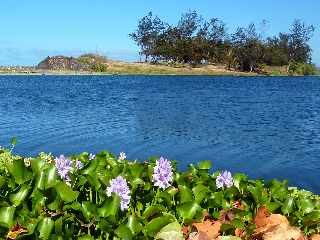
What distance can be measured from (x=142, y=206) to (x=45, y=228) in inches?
53.6

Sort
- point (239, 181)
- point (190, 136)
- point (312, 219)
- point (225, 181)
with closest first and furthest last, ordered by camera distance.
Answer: point (312, 219) < point (225, 181) < point (239, 181) < point (190, 136)

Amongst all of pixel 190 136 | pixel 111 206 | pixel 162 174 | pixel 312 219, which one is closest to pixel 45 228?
pixel 111 206

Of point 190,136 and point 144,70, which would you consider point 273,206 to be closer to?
point 190,136

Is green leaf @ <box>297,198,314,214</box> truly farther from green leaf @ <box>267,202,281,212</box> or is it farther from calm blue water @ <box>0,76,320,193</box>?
calm blue water @ <box>0,76,320,193</box>

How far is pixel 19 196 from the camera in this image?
5332 millimetres

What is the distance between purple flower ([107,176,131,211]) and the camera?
498cm

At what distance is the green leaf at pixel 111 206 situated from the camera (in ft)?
16.2

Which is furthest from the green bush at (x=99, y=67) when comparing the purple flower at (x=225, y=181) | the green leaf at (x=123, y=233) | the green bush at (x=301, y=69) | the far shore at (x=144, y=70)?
the green leaf at (x=123, y=233)

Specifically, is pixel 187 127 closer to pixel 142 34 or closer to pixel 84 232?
pixel 84 232

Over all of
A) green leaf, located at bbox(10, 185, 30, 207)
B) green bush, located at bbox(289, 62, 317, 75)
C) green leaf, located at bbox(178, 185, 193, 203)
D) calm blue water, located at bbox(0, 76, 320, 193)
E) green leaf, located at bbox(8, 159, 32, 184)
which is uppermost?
green leaf, located at bbox(8, 159, 32, 184)

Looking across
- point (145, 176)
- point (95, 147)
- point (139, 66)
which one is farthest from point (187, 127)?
point (139, 66)

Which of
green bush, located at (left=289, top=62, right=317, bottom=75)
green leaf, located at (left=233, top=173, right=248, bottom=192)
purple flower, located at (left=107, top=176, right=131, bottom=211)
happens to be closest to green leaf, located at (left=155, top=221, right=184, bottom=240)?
purple flower, located at (left=107, top=176, right=131, bottom=211)

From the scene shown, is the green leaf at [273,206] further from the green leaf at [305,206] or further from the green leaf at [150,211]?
the green leaf at [150,211]

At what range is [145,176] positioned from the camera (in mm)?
6418
